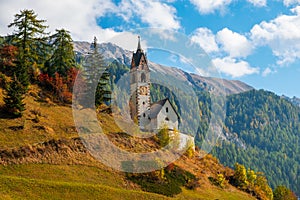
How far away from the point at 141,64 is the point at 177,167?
2083 centimetres

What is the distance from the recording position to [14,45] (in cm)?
6431

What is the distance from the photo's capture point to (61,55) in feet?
222

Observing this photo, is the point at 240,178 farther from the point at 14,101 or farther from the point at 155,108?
the point at 14,101

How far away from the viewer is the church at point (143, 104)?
6500 cm

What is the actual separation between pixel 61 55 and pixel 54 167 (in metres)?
33.3

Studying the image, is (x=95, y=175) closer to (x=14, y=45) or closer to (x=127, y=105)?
(x=127, y=105)

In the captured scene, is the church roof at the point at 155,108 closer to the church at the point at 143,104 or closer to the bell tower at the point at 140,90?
the church at the point at 143,104

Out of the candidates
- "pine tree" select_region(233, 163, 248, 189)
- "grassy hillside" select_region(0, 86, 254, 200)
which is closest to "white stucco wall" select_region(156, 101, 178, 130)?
"grassy hillside" select_region(0, 86, 254, 200)

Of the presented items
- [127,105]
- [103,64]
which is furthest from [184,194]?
[103,64]

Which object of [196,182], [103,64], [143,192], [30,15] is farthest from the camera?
[103,64]

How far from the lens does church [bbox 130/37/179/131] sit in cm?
6500

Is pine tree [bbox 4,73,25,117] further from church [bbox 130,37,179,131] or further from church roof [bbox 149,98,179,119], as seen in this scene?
church roof [bbox 149,98,179,119]

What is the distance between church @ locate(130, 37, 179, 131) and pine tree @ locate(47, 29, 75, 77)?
40.5 ft

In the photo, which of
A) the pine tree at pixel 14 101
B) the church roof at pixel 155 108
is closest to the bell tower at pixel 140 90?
the church roof at pixel 155 108
